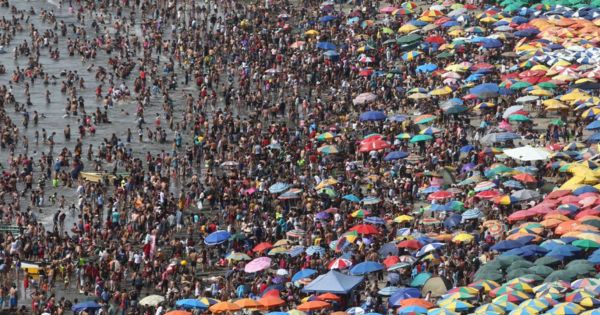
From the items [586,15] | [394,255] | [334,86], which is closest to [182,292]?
[394,255]

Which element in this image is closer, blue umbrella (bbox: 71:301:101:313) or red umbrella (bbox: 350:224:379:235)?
blue umbrella (bbox: 71:301:101:313)

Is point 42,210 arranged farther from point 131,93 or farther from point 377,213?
point 131,93

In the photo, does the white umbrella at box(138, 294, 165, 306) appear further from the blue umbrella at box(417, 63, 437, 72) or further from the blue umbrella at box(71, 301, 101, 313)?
the blue umbrella at box(417, 63, 437, 72)

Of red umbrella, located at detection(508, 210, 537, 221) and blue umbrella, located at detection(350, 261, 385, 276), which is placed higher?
red umbrella, located at detection(508, 210, 537, 221)

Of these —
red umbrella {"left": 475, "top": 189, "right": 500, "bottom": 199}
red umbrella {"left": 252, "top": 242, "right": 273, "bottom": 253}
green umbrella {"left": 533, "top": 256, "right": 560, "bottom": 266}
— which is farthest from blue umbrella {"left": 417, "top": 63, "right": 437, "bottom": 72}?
green umbrella {"left": 533, "top": 256, "right": 560, "bottom": 266}

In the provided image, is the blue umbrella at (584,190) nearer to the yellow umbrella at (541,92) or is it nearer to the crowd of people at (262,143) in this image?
the crowd of people at (262,143)

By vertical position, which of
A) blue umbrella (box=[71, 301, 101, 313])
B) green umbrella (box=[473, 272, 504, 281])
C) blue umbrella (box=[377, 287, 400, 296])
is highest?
green umbrella (box=[473, 272, 504, 281])
